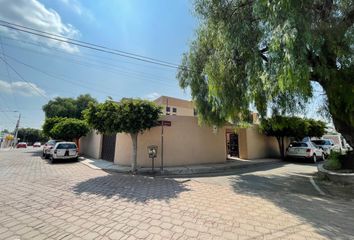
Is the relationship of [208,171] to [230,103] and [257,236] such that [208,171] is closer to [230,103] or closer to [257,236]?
[230,103]

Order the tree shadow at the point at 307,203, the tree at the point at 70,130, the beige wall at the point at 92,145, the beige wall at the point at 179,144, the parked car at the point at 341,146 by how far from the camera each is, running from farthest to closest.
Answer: the tree at the point at 70,130, the beige wall at the point at 92,145, the beige wall at the point at 179,144, the parked car at the point at 341,146, the tree shadow at the point at 307,203

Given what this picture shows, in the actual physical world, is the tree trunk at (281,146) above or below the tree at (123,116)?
below

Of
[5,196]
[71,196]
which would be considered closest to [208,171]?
[71,196]

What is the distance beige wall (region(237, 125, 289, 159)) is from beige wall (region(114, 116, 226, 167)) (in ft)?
12.3

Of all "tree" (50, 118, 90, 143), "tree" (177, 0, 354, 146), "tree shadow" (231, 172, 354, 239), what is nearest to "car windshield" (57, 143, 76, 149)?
"tree" (50, 118, 90, 143)

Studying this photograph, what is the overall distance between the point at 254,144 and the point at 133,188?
1300cm

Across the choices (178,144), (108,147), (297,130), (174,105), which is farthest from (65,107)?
(297,130)

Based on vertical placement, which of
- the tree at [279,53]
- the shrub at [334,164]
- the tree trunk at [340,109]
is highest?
the tree at [279,53]

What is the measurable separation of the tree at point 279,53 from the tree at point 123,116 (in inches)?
130

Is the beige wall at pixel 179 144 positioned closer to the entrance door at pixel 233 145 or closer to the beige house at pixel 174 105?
the entrance door at pixel 233 145

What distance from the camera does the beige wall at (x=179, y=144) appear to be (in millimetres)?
12078

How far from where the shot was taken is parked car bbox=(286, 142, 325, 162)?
15633 millimetres

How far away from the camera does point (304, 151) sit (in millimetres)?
15711

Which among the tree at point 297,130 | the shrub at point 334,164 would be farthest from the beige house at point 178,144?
the shrub at point 334,164
